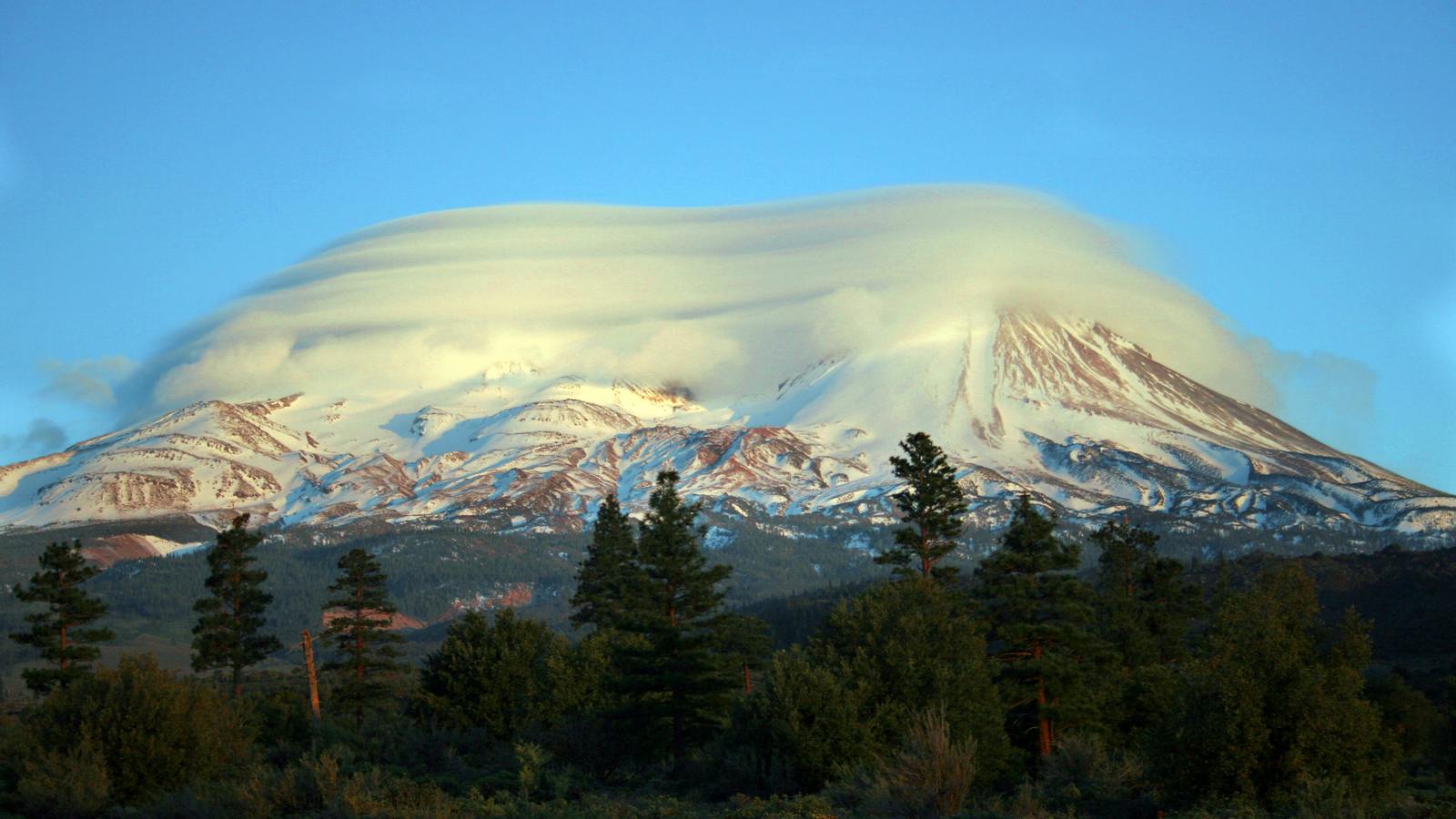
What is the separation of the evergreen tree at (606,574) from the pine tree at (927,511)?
66.9 ft

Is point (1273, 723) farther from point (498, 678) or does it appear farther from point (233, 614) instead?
point (233, 614)

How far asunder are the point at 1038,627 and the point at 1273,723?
20.7m

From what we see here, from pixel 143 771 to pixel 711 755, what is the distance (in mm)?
15372

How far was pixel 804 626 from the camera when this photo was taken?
128 m

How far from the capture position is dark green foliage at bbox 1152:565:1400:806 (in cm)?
2612

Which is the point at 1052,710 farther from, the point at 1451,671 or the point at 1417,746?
the point at 1451,671

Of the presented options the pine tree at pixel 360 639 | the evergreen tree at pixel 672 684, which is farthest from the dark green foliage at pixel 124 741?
the pine tree at pixel 360 639

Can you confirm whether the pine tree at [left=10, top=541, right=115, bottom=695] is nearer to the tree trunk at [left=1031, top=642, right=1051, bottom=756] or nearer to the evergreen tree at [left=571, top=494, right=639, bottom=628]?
the evergreen tree at [left=571, top=494, right=639, bottom=628]

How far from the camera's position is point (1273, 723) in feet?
86.9

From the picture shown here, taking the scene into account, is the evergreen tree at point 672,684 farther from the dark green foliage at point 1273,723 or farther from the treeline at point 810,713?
the dark green foliage at point 1273,723

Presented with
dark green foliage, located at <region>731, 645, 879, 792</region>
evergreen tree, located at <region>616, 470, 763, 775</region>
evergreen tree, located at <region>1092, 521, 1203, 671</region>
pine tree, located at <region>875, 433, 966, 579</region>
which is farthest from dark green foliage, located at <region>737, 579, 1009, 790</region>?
evergreen tree, located at <region>1092, 521, 1203, 671</region>

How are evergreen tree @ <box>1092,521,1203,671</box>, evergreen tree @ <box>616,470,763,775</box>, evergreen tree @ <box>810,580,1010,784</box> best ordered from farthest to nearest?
evergreen tree @ <box>1092,521,1203,671</box>, evergreen tree @ <box>616,470,763,775</box>, evergreen tree @ <box>810,580,1010,784</box>

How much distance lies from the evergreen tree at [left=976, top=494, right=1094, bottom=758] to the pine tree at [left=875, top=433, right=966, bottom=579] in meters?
3.41

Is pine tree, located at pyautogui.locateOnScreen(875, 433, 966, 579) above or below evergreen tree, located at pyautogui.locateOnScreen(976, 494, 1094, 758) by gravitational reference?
above
